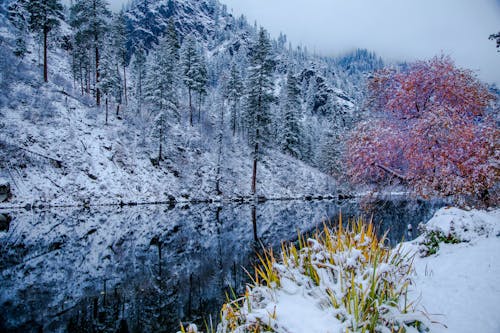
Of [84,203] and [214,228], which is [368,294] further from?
[84,203]

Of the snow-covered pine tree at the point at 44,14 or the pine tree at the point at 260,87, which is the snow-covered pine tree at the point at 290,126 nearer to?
the pine tree at the point at 260,87

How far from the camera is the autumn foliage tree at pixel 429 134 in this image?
20.8ft

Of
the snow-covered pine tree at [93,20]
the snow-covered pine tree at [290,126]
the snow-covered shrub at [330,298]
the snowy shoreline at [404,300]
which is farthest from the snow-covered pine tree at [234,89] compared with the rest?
the snow-covered shrub at [330,298]

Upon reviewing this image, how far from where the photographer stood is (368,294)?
2559 millimetres

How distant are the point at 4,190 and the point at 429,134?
1149 inches

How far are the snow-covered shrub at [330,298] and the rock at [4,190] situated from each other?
90.9 ft

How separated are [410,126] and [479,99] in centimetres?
185

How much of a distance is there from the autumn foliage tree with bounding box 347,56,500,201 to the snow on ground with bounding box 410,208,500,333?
94 centimetres

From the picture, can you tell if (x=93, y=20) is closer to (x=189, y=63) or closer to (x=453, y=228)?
(x=189, y=63)

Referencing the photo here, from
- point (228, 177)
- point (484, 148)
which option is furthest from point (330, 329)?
point (228, 177)

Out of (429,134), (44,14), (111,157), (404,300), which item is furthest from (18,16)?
(404,300)

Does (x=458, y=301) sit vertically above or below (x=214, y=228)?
above

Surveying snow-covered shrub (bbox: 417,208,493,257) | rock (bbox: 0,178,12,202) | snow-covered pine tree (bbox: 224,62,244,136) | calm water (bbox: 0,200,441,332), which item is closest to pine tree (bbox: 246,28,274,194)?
calm water (bbox: 0,200,441,332)

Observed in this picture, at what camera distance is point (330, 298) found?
2.76 m
